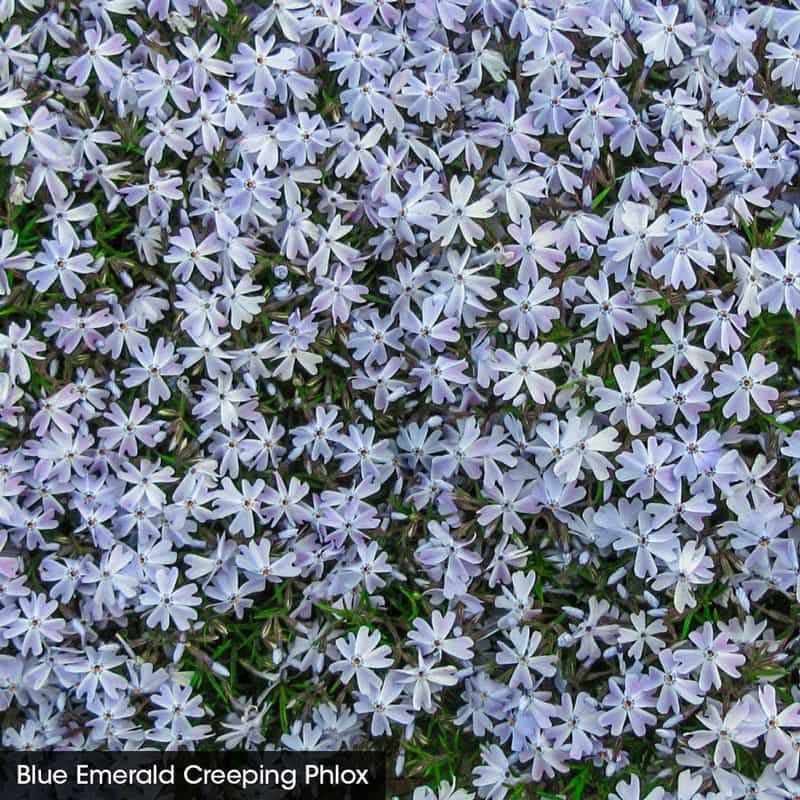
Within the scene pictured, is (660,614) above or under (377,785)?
above

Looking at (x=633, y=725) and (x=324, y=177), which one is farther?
(x=324, y=177)

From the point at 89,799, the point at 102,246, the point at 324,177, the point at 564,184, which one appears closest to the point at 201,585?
the point at 89,799

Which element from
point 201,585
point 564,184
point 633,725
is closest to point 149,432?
point 201,585

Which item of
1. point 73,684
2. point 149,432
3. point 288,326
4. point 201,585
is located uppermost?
point 288,326

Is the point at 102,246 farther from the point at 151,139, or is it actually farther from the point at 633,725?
the point at 633,725

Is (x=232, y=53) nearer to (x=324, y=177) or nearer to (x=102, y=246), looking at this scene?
(x=324, y=177)

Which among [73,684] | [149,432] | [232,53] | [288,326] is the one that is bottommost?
[73,684]
